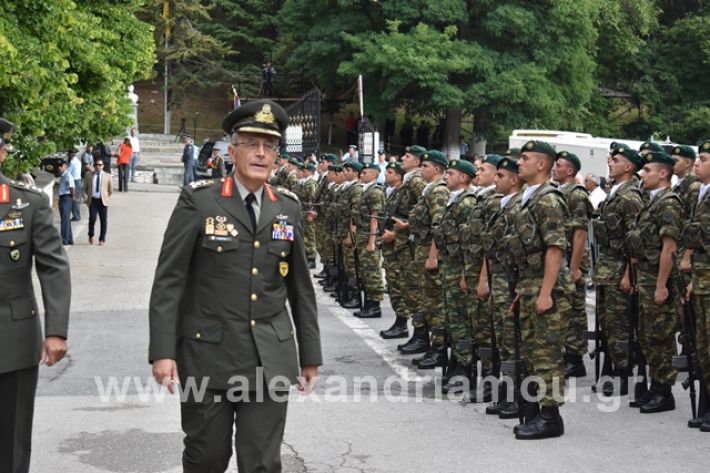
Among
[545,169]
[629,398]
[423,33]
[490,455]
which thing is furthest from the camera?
[423,33]

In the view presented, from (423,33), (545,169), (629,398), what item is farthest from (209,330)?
(423,33)

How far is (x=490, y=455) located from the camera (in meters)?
8.29

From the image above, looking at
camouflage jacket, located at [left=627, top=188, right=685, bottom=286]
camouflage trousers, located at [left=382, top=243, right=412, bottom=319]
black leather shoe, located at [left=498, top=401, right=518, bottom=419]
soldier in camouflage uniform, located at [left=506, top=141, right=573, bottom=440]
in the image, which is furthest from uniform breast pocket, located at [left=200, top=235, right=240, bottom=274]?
camouflage trousers, located at [left=382, top=243, right=412, bottom=319]

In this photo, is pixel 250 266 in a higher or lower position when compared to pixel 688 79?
lower

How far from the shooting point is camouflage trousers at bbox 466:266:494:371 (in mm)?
10516

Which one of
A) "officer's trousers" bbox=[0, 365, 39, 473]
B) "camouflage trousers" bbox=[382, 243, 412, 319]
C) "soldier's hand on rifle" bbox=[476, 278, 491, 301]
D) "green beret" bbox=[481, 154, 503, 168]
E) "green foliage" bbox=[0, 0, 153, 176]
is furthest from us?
"green foliage" bbox=[0, 0, 153, 176]

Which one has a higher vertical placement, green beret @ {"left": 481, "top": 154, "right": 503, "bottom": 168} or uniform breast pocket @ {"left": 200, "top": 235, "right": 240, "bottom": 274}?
green beret @ {"left": 481, "top": 154, "right": 503, "bottom": 168}

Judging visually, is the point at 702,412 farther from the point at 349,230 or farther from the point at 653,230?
the point at 349,230

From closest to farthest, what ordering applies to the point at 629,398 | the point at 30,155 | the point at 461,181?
the point at 629,398, the point at 461,181, the point at 30,155

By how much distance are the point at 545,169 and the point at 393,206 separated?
15.6 feet

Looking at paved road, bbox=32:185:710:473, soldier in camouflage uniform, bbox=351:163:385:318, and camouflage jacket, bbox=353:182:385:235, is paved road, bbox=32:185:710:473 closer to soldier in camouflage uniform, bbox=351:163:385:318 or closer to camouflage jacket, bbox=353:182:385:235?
soldier in camouflage uniform, bbox=351:163:385:318

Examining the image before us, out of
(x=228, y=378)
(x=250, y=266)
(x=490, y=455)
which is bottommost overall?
(x=490, y=455)

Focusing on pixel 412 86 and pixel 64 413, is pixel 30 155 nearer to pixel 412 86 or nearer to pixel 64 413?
pixel 64 413

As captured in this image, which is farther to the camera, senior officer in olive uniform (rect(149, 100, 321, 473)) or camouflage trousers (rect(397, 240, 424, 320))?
camouflage trousers (rect(397, 240, 424, 320))
